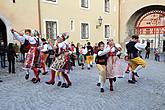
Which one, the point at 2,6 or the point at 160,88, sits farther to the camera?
the point at 2,6

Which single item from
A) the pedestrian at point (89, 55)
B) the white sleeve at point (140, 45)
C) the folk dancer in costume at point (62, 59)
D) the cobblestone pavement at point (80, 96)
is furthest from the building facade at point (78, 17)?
the white sleeve at point (140, 45)

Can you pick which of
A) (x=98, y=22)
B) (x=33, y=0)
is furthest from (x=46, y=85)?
(x=98, y=22)

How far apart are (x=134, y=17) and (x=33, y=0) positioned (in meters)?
14.2

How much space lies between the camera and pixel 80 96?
650 centimetres

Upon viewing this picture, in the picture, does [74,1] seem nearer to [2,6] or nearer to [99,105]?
[2,6]

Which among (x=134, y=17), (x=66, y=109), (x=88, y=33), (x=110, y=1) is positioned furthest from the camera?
(x=134, y=17)

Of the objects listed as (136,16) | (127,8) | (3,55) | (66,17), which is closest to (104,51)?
(3,55)

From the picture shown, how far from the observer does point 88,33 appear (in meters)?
21.1

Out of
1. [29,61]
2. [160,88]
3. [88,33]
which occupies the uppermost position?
[88,33]

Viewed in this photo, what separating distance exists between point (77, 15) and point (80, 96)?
45.0 ft

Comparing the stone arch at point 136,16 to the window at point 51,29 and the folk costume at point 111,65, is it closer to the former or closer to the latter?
the window at point 51,29

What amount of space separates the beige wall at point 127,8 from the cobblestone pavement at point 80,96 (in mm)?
17772

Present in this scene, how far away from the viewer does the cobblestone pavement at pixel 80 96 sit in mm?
5613

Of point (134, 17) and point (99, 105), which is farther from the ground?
point (134, 17)
